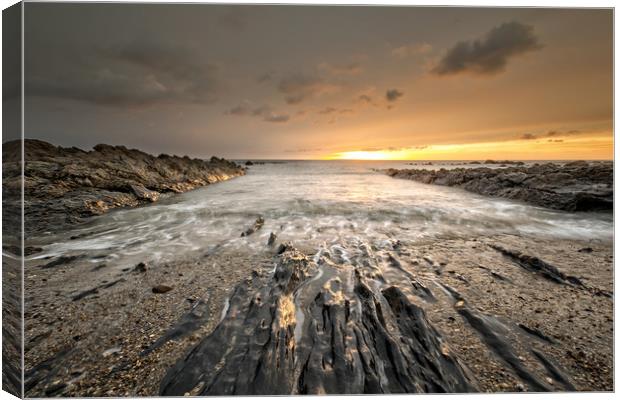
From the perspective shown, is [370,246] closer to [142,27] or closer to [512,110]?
[512,110]

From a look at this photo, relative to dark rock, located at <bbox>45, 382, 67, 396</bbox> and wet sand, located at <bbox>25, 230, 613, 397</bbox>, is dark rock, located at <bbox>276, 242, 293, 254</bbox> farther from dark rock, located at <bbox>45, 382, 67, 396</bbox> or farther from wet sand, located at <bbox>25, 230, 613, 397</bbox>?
dark rock, located at <bbox>45, 382, 67, 396</bbox>

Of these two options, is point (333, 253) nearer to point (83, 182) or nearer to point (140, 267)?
point (140, 267)

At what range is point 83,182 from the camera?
9.48 m

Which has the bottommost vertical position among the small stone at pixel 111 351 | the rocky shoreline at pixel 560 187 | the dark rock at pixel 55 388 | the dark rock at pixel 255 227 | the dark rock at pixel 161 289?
the dark rock at pixel 55 388

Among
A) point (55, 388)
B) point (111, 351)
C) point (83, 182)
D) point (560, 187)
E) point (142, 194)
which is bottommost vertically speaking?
point (55, 388)

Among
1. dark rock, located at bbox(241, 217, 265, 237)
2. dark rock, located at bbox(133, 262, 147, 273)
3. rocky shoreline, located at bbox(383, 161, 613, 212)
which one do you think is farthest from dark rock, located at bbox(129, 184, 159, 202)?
rocky shoreline, located at bbox(383, 161, 613, 212)

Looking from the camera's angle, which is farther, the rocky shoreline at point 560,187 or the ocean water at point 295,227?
the rocky shoreline at point 560,187

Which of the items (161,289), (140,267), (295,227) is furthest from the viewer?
(295,227)

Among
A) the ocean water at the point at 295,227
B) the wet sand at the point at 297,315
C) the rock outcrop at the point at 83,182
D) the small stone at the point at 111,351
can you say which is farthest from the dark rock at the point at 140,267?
the rock outcrop at the point at 83,182

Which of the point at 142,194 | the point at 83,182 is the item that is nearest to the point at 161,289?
the point at 142,194

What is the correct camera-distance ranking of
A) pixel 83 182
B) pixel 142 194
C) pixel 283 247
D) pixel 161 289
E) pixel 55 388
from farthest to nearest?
pixel 142 194 < pixel 83 182 < pixel 283 247 < pixel 161 289 < pixel 55 388

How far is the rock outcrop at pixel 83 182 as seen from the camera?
6838mm

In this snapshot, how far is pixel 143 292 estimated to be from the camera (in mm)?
3061

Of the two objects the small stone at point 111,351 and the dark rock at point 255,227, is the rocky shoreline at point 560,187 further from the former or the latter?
the small stone at point 111,351
